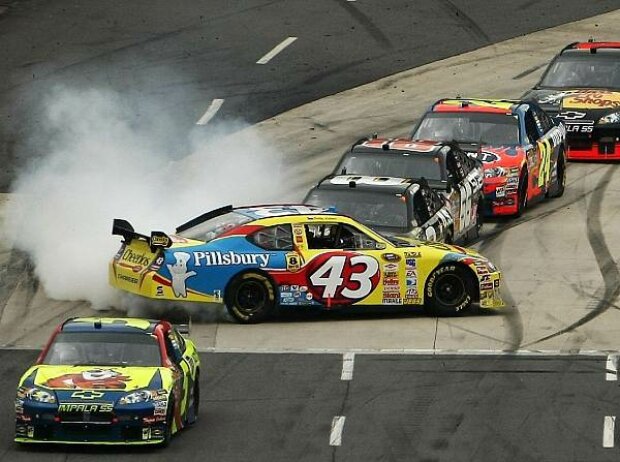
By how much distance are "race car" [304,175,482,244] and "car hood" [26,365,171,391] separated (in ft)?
22.1

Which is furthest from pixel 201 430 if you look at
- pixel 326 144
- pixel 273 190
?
pixel 326 144

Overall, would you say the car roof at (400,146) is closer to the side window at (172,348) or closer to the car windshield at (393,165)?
the car windshield at (393,165)

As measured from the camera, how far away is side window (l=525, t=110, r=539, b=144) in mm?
27078

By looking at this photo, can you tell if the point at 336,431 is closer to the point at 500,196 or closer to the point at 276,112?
the point at 500,196

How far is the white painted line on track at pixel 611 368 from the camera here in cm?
1823

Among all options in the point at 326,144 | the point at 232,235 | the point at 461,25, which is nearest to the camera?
the point at 232,235

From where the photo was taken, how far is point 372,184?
22.8 metres

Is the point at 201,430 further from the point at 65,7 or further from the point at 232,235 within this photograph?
the point at 65,7

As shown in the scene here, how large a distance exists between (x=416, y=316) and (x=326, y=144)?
1071cm

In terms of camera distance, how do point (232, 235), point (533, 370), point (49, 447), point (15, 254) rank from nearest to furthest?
point (49, 447)
point (533, 370)
point (232, 235)
point (15, 254)

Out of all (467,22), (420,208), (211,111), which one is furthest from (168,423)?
(467,22)

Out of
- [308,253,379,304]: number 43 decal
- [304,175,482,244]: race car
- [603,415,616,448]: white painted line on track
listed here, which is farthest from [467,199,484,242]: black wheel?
[603,415,616,448]: white painted line on track

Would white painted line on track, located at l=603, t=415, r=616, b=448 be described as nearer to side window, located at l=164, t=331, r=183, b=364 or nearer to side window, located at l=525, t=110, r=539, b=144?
side window, located at l=164, t=331, r=183, b=364

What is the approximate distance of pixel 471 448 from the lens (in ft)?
51.3
